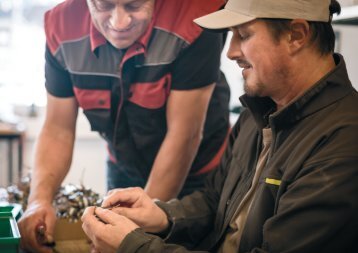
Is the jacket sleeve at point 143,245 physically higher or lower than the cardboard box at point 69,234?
higher

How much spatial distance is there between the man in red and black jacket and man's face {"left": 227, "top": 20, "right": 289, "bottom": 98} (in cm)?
37

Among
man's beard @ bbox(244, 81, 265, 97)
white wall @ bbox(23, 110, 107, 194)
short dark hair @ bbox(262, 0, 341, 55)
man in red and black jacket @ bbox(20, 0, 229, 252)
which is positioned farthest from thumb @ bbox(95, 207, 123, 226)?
white wall @ bbox(23, 110, 107, 194)

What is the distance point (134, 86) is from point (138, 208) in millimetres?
448

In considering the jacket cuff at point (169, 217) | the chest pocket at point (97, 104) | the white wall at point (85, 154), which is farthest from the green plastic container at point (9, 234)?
the white wall at point (85, 154)

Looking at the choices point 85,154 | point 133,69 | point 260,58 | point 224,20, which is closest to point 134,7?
point 133,69

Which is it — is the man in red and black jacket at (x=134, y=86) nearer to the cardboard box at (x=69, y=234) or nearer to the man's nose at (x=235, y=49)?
the cardboard box at (x=69, y=234)

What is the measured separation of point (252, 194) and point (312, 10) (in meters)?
0.46

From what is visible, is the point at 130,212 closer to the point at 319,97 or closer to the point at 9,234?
the point at 9,234

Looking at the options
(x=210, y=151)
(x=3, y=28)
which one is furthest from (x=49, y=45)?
(x=3, y=28)

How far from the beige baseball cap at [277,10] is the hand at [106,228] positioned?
0.52 metres

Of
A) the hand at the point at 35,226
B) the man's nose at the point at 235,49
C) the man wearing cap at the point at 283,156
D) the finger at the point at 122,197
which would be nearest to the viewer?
the man wearing cap at the point at 283,156

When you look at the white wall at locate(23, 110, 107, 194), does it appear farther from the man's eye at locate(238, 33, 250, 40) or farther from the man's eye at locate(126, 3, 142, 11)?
the man's eye at locate(238, 33, 250, 40)

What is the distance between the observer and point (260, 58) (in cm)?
125

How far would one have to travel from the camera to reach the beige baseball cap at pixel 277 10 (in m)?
1.21
